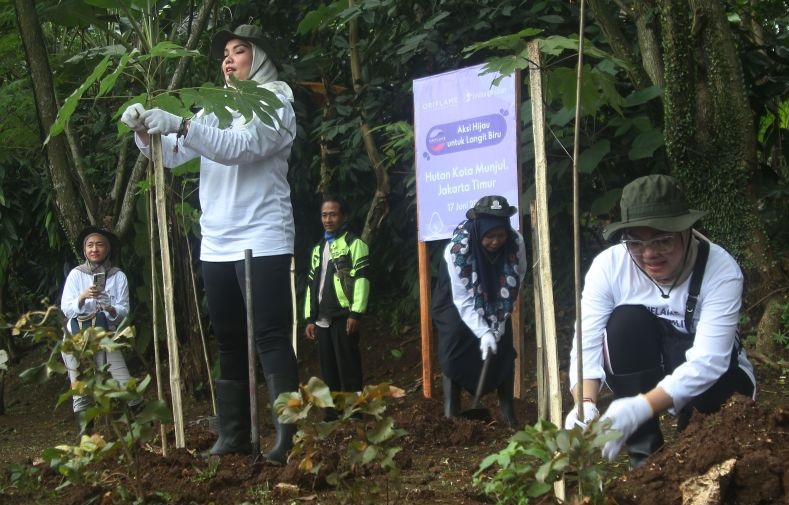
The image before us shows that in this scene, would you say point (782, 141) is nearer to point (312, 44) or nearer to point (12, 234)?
point (312, 44)

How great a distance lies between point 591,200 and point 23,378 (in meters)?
4.27

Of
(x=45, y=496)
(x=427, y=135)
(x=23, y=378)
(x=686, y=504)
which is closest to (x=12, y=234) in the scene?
(x=427, y=135)

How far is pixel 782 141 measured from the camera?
6938 millimetres

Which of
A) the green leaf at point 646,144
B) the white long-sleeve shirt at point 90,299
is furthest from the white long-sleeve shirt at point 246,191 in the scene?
the white long-sleeve shirt at point 90,299

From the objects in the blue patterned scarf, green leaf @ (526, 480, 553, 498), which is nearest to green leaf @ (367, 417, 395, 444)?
green leaf @ (526, 480, 553, 498)

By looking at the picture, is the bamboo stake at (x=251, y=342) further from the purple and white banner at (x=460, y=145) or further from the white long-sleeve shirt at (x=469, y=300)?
the purple and white banner at (x=460, y=145)

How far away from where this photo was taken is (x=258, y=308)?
3816 mm

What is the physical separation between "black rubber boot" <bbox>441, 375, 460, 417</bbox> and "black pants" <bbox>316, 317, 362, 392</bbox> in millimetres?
1047

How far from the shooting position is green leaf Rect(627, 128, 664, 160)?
18.7 feet

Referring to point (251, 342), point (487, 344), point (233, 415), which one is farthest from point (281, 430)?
point (487, 344)

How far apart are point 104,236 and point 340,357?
1.71 meters

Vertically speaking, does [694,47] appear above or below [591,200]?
above

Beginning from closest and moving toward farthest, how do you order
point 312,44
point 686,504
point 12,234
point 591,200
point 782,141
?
point 686,504 < point 591,200 < point 782,141 < point 312,44 < point 12,234

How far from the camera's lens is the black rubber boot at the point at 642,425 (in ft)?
10.7
